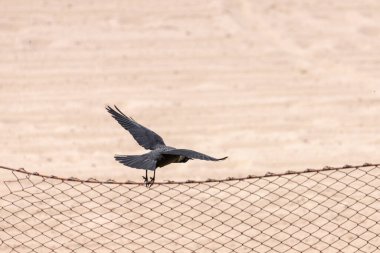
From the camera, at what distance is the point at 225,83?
356 inches

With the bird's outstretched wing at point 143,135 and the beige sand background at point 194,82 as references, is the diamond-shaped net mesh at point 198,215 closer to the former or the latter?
the beige sand background at point 194,82

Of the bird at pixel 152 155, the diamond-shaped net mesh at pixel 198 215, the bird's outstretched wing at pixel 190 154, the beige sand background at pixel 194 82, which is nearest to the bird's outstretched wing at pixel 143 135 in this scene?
the bird at pixel 152 155

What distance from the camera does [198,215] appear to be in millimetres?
6785

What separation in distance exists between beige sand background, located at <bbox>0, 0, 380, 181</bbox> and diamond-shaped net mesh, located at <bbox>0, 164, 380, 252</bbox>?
1.34 ft

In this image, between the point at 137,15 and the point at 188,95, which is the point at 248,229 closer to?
the point at 188,95

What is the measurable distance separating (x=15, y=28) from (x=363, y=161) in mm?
4400

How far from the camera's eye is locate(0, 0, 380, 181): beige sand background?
25.8 feet

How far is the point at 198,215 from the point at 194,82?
2.52 metres

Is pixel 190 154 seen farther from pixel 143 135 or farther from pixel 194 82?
pixel 194 82

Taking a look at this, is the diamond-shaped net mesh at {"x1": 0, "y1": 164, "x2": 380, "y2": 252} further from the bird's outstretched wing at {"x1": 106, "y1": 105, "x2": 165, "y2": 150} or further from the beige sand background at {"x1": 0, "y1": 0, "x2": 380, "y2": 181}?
the bird's outstretched wing at {"x1": 106, "y1": 105, "x2": 165, "y2": 150}

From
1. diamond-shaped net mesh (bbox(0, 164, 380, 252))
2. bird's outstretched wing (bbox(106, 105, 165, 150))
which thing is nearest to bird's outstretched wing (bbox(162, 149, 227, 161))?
bird's outstretched wing (bbox(106, 105, 165, 150))

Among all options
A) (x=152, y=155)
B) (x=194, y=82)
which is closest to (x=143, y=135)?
(x=152, y=155)

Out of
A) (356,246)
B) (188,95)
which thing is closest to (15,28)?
(188,95)

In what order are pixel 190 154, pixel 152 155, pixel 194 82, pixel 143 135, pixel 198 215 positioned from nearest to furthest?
pixel 190 154 → pixel 152 155 → pixel 143 135 → pixel 198 215 → pixel 194 82
